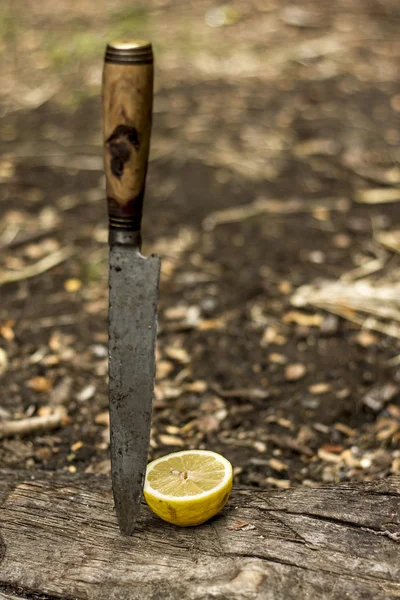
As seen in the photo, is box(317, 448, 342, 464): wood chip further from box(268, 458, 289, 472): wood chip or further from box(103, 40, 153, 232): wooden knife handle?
box(103, 40, 153, 232): wooden knife handle

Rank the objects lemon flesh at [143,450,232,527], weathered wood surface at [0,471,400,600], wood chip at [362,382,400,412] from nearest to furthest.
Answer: weathered wood surface at [0,471,400,600] < lemon flesh at [143,450,232,527] < wood chip at [362,382,400,412]

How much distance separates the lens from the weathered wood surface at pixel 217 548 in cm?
199

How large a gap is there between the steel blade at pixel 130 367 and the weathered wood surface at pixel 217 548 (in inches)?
5.0

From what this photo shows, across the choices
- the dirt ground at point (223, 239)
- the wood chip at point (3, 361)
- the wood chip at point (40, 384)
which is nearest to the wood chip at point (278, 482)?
the dirt ground at point (223, 239)

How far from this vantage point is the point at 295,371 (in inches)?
145

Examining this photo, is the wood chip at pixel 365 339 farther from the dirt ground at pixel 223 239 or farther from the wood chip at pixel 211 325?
the wood chip at pixel 211 325

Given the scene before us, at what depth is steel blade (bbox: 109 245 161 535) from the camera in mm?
2074

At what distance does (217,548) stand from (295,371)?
1655 mm

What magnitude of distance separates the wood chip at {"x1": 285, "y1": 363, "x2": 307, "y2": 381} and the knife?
1.61 m

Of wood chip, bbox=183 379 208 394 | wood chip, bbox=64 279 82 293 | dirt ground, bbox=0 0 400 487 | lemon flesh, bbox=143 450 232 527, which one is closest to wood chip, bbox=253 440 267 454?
dirt ground, bbox=0 0 400 487

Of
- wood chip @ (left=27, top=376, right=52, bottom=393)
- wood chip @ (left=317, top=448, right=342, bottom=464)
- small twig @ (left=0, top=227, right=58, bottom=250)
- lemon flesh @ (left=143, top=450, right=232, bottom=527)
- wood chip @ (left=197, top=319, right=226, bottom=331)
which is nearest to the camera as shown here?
lemon flesh @ (left=143, top=450, right=232, bottom=527)

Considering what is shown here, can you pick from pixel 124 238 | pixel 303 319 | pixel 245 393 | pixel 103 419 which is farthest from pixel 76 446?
pixel 303 319

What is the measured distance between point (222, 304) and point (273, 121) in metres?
2.97

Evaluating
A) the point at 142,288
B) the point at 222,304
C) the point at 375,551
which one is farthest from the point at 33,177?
the point at 375,551
